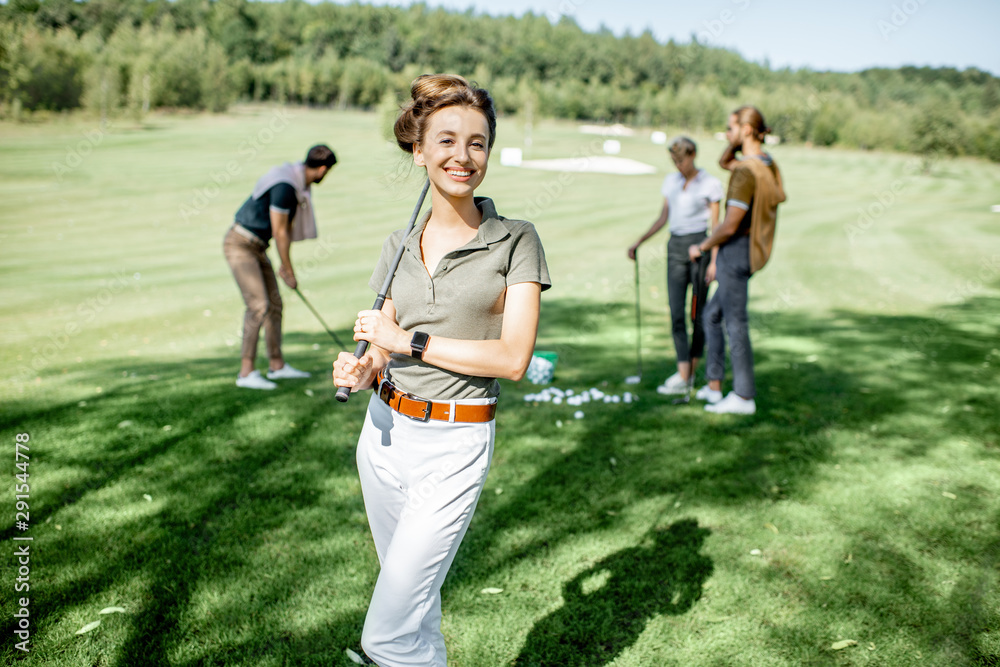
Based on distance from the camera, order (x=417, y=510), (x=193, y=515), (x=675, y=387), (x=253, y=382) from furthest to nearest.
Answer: (x=675, y=387) < (x=253, y=382) < (x=193, y=515) < (x=417, y=510)

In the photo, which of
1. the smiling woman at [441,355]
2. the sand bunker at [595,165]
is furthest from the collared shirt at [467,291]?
the sand bunker at [595,165]

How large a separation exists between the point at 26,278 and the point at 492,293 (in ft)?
44.2

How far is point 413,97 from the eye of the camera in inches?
97.7

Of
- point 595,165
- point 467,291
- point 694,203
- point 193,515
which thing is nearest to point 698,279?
point 694,203

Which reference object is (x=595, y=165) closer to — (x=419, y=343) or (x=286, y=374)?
(x=286, y=374)

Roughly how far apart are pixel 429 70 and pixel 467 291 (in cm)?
9534

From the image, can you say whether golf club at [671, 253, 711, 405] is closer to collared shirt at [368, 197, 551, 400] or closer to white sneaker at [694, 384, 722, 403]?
white sneaker at [694, 384, 722, 403]

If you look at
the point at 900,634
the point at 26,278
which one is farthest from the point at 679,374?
the point at 26,278

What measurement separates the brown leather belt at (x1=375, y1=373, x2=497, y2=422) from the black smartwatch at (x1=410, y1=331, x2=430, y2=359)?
20 cm

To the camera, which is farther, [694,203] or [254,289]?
[694,203]

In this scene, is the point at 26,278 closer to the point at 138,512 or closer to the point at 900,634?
the point at 138,512

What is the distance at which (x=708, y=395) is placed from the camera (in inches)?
275

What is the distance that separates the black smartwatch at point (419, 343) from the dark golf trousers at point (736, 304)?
4.71m

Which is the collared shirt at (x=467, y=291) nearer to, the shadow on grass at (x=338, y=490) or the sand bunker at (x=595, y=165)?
the shadow on grass at (x=338, y=490)
